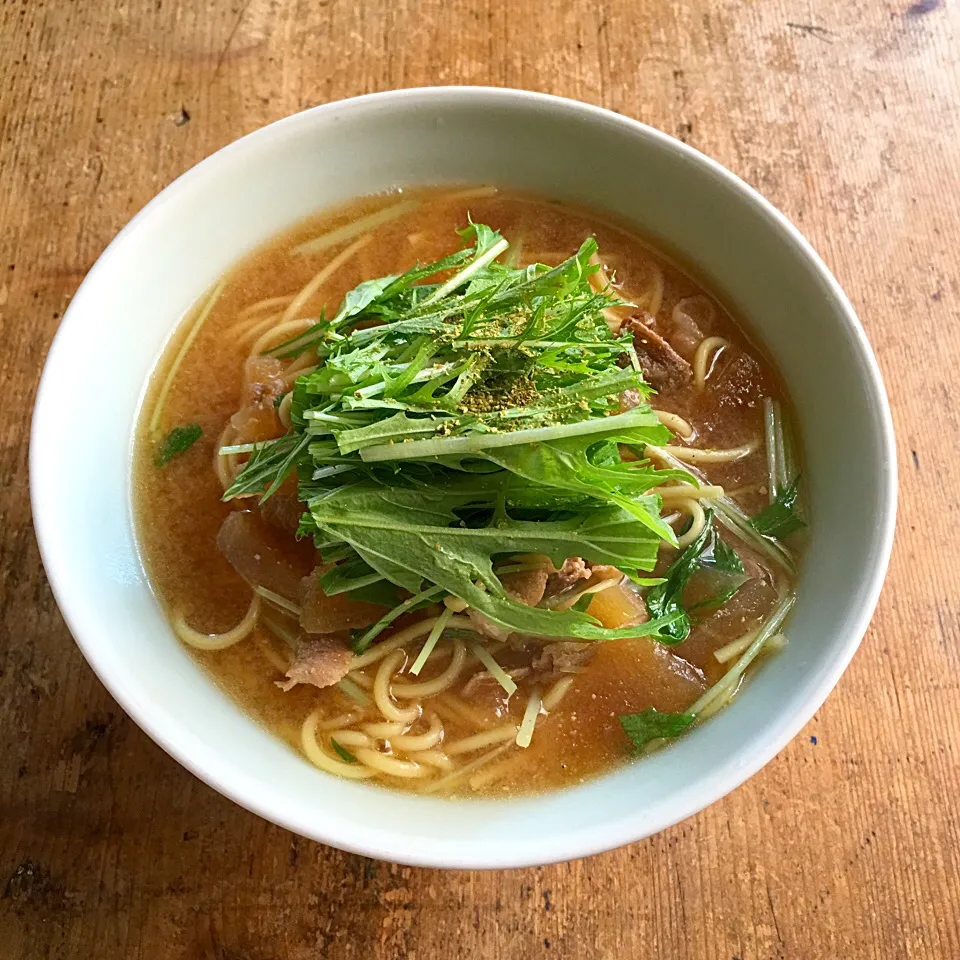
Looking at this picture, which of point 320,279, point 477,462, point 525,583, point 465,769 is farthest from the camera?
point 320,279

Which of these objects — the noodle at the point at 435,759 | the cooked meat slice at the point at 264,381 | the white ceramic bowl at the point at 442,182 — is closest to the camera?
the white ceramic bowl at the point at 442,182

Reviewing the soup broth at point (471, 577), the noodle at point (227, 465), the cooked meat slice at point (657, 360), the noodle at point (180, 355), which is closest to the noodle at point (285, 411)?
the soup broth at point (471, 577)

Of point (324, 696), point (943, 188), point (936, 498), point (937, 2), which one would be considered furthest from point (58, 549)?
point (937, 2)

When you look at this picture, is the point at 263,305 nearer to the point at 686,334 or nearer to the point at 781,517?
the point at 686,334

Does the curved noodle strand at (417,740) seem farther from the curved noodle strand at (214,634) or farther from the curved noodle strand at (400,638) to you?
the curved noodle strand at (214,634)

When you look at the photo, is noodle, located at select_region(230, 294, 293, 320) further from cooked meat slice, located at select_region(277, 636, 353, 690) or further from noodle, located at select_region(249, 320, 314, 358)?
cooked meat slice, located at select_region(277, 636, 353, 690)

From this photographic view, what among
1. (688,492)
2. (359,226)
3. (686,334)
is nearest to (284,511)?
(359,226)
